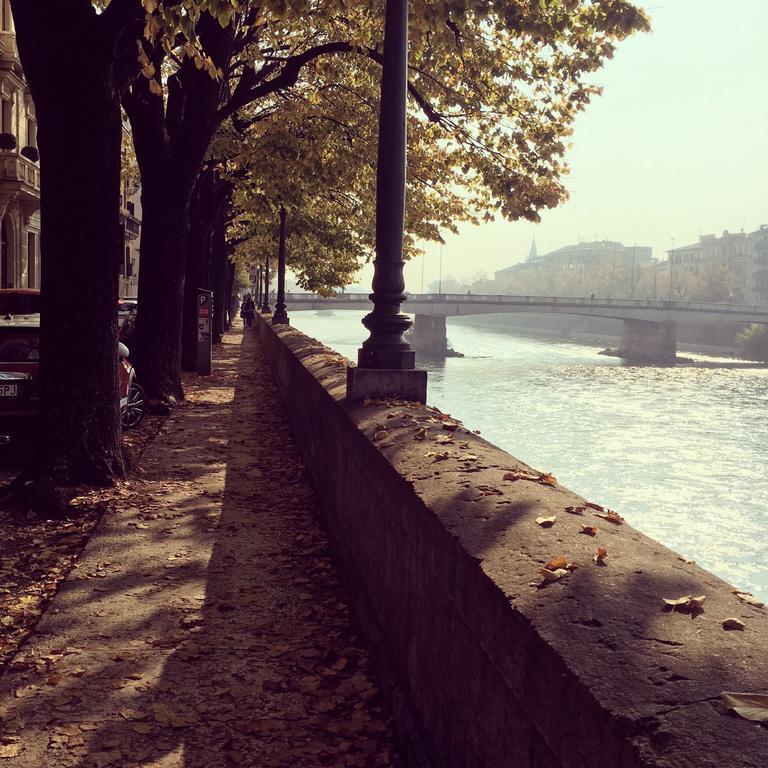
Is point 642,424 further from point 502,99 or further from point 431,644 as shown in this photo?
point 431,644

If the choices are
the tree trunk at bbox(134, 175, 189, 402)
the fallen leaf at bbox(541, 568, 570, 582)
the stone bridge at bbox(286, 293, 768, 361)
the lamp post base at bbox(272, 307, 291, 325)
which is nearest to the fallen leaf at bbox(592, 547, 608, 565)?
the fallen leaf at bbox(541, 568, 570, 582)

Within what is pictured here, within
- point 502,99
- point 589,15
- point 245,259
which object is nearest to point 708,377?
point 245,259

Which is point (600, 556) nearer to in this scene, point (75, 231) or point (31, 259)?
point (75, 231)

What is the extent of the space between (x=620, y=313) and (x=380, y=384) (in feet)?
280

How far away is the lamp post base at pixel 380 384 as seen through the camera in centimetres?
624

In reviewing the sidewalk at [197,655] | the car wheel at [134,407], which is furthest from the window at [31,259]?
the sidewalk at [197,655]

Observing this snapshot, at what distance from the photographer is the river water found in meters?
26.1

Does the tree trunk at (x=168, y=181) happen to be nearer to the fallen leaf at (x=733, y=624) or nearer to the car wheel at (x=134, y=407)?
the car wheel at (x=134, y=407)

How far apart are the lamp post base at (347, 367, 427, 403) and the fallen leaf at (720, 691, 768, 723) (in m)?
4.58

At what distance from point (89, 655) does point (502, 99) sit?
12491 mm

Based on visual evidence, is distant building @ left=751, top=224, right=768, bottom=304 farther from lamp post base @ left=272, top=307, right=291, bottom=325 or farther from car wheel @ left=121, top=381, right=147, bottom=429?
car wheel @ left=121, top=381, right=147, bottom=429

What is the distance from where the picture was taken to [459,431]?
5.03m

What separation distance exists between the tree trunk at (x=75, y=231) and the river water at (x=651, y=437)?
17546 mm

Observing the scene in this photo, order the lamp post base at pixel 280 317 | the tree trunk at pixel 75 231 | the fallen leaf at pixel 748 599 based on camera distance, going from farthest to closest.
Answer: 1. the lamp post base at pixel 280 317
2. the tree trunk at pixel 75 231
3. the fallen leaf at pixel 748 599
